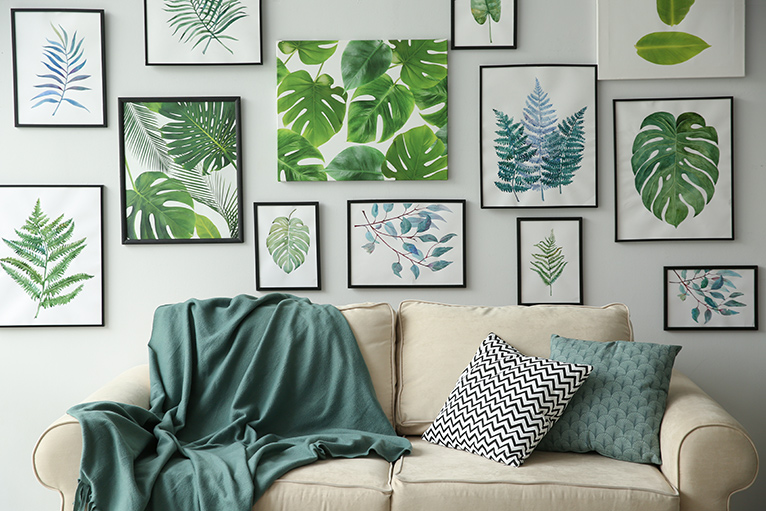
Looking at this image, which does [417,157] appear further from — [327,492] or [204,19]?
[327,492]

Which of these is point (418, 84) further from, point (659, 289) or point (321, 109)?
point (659, 289)

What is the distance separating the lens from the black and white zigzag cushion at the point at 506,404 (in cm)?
178

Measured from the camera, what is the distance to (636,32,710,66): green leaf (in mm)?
2465

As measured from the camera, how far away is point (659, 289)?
2514 mm

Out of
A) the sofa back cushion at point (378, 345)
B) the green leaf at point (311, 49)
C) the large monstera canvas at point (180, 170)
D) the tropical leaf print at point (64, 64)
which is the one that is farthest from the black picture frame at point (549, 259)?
the tropical leaf print at point (64, 64)

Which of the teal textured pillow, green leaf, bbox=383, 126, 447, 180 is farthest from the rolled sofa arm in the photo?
green leaf, bbox=383, 126, 447, 180

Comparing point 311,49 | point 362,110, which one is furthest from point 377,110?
point 311,49

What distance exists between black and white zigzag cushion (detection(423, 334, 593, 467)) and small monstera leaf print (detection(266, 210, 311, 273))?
94 centimetres

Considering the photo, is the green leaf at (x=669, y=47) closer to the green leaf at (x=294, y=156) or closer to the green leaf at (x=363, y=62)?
the green leaf at (x=363, y=62)

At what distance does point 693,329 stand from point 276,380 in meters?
1.78

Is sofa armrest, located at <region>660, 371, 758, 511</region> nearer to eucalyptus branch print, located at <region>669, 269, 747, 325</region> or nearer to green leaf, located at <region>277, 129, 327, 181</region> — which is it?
eucalyptus branch print, located at <region>669, 269, 747, 325</region>

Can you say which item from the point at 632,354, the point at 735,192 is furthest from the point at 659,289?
the point at 632,354

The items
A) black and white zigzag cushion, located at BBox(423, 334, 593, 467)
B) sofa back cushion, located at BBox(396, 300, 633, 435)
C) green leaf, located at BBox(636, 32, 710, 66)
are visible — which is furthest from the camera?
green leaf, located at BBox(636, 32, 710, 66)

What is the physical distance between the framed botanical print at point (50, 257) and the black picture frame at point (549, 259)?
185cm
